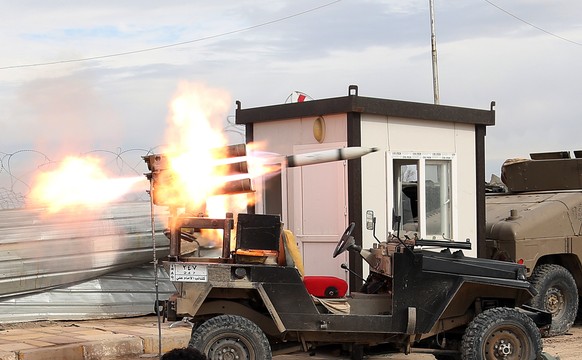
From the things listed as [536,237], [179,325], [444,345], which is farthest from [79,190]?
[536,237]

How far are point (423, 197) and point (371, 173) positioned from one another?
0.99 metres

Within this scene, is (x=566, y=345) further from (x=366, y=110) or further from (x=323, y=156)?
(x=323, y=156)

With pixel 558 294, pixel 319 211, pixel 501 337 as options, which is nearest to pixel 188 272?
pixel 501 337

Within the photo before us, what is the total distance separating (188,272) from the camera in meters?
8.84

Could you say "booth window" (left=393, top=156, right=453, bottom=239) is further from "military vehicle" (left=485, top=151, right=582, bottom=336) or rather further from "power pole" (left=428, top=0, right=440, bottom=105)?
"power pole" (left=428, top=0, right=440, bottom=105)

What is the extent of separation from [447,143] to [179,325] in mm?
4669

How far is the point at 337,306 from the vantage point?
30.6ft

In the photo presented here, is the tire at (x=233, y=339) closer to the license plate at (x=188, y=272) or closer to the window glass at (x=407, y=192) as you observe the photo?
the license plate at (x=188, y=272)

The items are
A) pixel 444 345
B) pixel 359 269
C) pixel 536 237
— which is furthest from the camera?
pixel 536 237

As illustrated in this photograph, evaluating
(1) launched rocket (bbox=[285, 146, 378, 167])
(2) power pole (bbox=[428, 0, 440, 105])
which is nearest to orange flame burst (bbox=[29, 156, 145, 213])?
(1) launched rocket (bbox=[285, 146, 378, 167])

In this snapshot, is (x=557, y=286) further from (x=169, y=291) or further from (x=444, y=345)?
(x=169, y=291)

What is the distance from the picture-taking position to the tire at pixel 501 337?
9.32 m

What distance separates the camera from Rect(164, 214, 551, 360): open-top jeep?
8.85m

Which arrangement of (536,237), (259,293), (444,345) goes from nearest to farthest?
1. (259,293)
2. (444,345)
3. (536,237)
